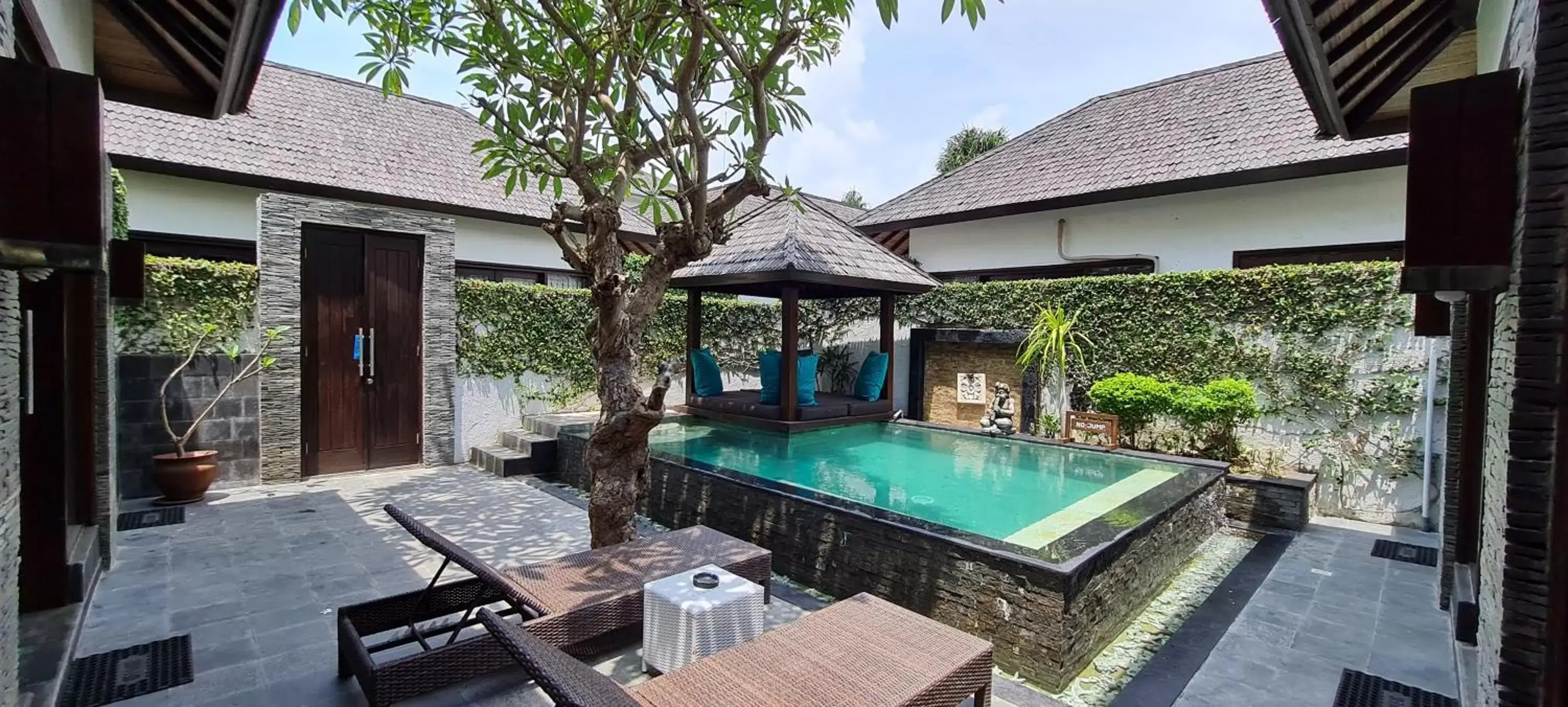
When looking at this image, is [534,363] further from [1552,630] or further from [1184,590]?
[1552,630]

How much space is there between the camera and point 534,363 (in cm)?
1077

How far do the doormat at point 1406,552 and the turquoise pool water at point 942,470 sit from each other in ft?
5.88

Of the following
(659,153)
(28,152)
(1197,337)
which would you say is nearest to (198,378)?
(659,153)

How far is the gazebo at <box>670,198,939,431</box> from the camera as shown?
9328 mm

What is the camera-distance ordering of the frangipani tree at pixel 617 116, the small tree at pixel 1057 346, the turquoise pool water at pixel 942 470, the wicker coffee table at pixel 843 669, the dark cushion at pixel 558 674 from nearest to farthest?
the dark cushion at pixel 558 674, the wicker coffee table at pixel 843 669, the frangipani tree at pixel 617 116, the turquoise pool water at pixel 942 470, the small tree at pixel 1057 346

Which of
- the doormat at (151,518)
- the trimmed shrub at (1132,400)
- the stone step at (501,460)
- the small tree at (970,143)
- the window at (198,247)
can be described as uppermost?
the small tree at (970,143)

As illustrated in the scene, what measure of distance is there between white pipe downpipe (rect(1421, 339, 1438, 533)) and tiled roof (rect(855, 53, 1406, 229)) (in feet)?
8.92

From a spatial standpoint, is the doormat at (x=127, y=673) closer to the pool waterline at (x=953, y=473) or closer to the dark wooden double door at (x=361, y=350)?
the pool waterline at (x=953, y=473)

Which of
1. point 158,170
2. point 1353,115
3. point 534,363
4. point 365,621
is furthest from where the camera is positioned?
point 534,363

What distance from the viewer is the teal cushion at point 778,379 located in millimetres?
10391

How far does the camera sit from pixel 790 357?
9484 mm

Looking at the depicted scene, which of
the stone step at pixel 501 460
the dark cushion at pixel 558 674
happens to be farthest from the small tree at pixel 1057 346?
the dark cushion at pixel 558 674

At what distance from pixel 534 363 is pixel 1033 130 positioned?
11.3 meters

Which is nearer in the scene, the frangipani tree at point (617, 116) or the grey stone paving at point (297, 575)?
the grey stone paving at point (297, 575)
